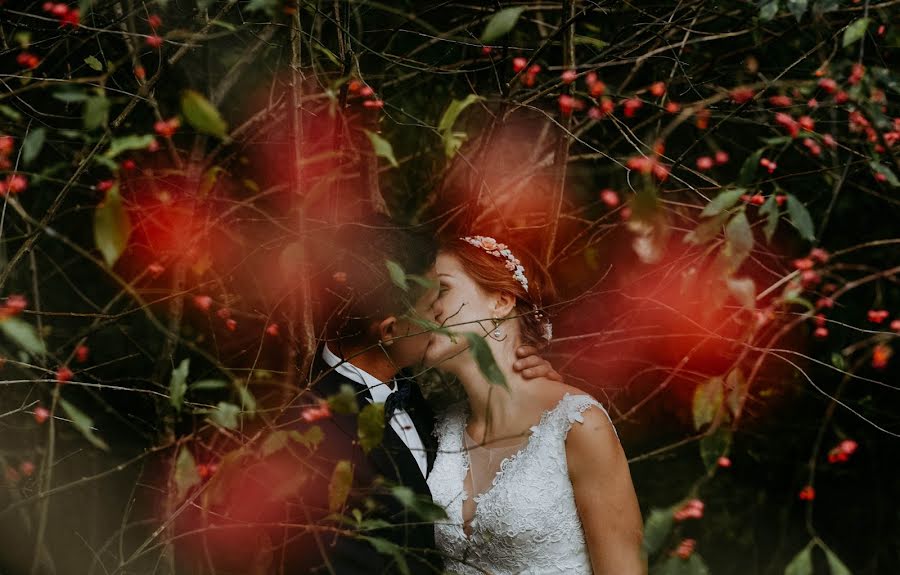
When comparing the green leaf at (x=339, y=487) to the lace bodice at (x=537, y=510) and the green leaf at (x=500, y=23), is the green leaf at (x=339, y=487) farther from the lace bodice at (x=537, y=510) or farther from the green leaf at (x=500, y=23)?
the green leaf at (x=500, y=23)

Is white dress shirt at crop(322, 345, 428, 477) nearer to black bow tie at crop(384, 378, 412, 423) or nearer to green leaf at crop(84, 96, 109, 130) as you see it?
black bow tie at crop(384, 378, 412, 423)

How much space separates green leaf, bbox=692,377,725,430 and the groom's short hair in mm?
618

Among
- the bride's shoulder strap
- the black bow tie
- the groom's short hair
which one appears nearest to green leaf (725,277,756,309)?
the groom's short hair

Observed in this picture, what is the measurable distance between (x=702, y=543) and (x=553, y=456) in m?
1.43

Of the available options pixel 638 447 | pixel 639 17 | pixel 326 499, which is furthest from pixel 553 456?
pixel 639 17

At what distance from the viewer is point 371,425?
1331mm

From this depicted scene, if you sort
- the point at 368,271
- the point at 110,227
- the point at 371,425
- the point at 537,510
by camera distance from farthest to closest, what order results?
the point at 537,510 < the point at 368,271 < the point at 371,425 < the point at 110,227

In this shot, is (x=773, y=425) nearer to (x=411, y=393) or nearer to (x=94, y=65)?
(x=411, y=393)

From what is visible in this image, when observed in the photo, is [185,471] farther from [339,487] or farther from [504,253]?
[504,253]

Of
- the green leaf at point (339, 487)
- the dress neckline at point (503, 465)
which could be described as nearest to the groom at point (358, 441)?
the green leaf at point (339, 487)

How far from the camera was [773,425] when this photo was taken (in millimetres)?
2910

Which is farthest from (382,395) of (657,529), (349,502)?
(657,529)

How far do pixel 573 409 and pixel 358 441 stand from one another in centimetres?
65

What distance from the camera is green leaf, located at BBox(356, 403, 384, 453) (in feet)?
4.35
